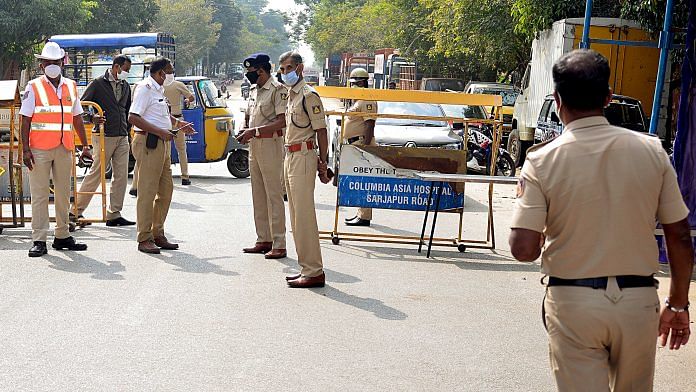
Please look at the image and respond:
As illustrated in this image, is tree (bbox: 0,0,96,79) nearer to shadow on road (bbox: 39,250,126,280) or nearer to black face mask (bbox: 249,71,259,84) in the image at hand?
shadow on road (bbox: 39,250,126,280)

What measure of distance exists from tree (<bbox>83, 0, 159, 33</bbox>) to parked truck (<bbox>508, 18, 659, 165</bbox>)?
32945mm

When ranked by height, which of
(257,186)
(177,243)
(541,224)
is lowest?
(177,243)

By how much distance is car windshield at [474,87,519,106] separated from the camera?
26.9 metres

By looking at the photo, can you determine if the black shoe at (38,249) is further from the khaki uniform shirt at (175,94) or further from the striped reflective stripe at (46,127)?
the khaki uniform shirt at (175,94)

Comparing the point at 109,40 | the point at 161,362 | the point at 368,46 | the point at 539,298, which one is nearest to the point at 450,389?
the point at 161,362

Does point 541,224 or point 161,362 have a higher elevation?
point 541,224

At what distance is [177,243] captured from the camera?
10453mm

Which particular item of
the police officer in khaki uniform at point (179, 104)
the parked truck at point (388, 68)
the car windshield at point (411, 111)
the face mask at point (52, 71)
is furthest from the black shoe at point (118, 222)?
the parked truck at point (388, 68)

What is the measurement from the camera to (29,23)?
39750mm

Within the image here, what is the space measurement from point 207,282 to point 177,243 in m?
2.12

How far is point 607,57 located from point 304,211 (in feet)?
44.8

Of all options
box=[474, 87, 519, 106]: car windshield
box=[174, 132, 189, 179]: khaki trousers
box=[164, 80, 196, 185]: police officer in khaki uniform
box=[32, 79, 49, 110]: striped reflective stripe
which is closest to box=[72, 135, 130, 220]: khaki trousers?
box=[32, 79, 49, 110]: striped reflective stripe

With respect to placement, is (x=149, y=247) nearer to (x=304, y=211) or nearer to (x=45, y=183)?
(x=45, y=183)

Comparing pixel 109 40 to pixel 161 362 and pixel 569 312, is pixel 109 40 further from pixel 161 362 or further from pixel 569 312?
pixel 569 312
